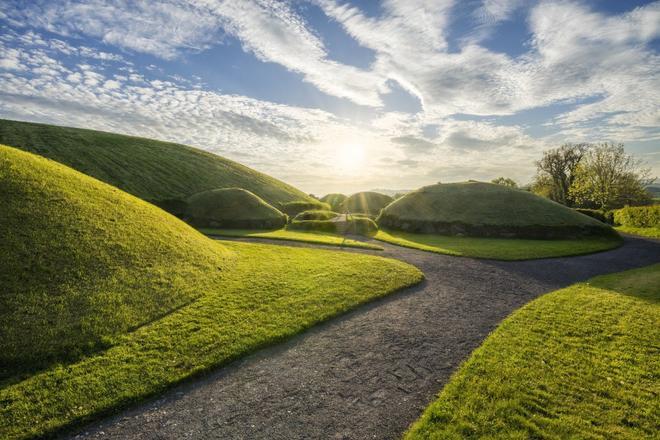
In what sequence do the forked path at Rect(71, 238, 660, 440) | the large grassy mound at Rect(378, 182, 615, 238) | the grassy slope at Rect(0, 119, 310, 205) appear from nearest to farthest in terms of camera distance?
the forked path at Rect(71, 238, 660, 440) → the large grassy mound at Rect(378, 182, 615, 238) → the grassy slope at Rect(0, 119, 310, 205)

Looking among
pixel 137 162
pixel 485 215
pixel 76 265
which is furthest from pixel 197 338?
pixel 137 162

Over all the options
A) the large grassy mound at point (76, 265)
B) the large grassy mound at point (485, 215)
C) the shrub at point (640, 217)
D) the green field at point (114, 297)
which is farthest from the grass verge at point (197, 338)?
the shrub at point (640, 217)

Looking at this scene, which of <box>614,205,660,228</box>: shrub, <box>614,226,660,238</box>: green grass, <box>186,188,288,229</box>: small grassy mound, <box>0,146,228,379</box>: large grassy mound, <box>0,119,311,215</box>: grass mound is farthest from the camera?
<box>0,119,311,215</box>: grass mound

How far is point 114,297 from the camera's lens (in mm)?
12047

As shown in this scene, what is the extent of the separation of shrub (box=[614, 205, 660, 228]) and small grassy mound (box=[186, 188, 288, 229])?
54653 millimetres

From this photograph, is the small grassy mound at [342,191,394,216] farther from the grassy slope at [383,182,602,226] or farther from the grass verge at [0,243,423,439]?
the grass verge at [0,243,423,439]

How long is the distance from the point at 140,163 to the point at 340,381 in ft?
284

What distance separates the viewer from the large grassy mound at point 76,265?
9.83 meters

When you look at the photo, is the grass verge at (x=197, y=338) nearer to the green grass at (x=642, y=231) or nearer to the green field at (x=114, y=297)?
the green field at (x=114, y=297)

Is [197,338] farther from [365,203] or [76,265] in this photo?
[365,203]

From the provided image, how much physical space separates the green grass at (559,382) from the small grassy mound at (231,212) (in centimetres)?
4035

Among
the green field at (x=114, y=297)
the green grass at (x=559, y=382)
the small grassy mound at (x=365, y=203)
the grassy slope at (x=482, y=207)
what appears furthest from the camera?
the small grassy mound at (x=365, y=203)

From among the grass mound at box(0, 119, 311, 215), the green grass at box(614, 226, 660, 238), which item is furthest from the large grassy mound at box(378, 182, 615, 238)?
the grass mound at box(0, 119, 311, 215)

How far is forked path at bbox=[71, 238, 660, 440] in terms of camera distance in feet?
22.6
